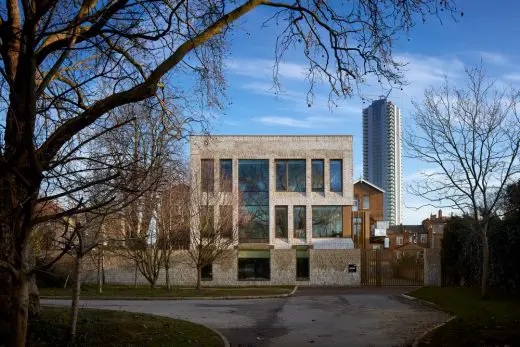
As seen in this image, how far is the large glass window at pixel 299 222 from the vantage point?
1768 inches

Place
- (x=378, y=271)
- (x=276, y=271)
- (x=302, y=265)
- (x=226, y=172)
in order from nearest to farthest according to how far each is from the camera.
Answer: (x=378, y=271) → (x=276, y=271) → (x=302, y=265) → (x=226, y=172)

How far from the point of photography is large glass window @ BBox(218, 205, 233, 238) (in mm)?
34500

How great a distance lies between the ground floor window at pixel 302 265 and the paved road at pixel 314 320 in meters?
14.4

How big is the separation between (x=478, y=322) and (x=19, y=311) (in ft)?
40.5

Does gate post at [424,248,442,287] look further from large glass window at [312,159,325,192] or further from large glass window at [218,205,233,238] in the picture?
large glass window at [218,205,233,238]

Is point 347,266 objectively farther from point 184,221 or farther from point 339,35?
point 339,35

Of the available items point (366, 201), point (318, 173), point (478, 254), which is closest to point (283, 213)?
point (318, 173)

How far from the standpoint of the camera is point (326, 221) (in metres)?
44.9

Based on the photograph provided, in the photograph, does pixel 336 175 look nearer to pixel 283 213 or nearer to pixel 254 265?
pixel 283 213

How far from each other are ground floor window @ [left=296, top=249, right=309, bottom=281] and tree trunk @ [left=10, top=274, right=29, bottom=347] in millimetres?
35431

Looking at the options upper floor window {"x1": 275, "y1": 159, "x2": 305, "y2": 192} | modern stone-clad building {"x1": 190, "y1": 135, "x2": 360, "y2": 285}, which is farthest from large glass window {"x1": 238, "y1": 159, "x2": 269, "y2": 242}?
upper floor window {"x1": 275, "y1": 159, "x2": 305, "y2": 192}

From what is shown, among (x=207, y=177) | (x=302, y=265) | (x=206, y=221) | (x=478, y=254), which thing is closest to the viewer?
(x=478, y=254)

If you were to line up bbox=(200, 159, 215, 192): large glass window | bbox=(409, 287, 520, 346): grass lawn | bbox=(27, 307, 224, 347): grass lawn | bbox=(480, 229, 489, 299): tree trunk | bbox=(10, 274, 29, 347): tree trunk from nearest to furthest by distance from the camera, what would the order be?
bbox=(10, 274, 29, 347): tree trunk < bbox=(27, 307, 224, 347): grass lawn < bbox=(409, 287, 520, 346): grass lawn < bbox=(480, 229, 489, 299): tree trunk < bbox=(200, 159, 215, 192): large glass window

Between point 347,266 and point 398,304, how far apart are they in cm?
1581
